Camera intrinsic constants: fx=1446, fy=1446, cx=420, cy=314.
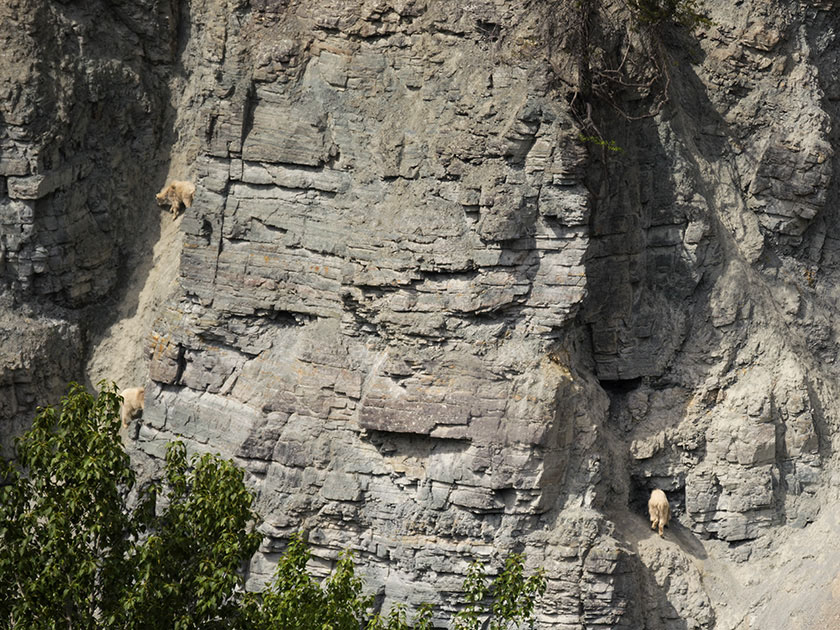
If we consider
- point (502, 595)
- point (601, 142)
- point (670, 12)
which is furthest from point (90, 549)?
point (670, 12)

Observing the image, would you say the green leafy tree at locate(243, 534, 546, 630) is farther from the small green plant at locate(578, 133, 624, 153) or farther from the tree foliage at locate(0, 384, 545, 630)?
the small green plant at locate(578, 133, 624, 153)

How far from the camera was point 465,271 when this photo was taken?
75.5ft

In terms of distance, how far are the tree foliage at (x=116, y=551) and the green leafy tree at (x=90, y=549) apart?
13 millimetres

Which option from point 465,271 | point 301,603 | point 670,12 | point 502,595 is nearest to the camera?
point 301,603

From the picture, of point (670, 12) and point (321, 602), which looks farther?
point (670, 12)

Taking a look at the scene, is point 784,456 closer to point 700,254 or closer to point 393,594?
point 700,254

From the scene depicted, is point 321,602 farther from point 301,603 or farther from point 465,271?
point 465,271

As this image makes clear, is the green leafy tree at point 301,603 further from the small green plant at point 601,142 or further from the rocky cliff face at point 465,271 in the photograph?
the small green plant at point 601,142

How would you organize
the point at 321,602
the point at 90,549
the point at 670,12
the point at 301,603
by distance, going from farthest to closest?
the point at 670,12
the point at 321,602
the point at 301,603
the point at 90,549

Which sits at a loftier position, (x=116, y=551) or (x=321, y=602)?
(x=116, y=551)

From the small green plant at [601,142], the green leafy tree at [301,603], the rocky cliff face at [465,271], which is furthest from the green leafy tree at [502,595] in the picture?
the small green plant at [601,142]

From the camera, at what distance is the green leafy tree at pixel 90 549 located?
1811cm

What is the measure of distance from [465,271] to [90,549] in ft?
24.9

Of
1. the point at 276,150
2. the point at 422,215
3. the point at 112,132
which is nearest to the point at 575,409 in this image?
the point at 422,215
